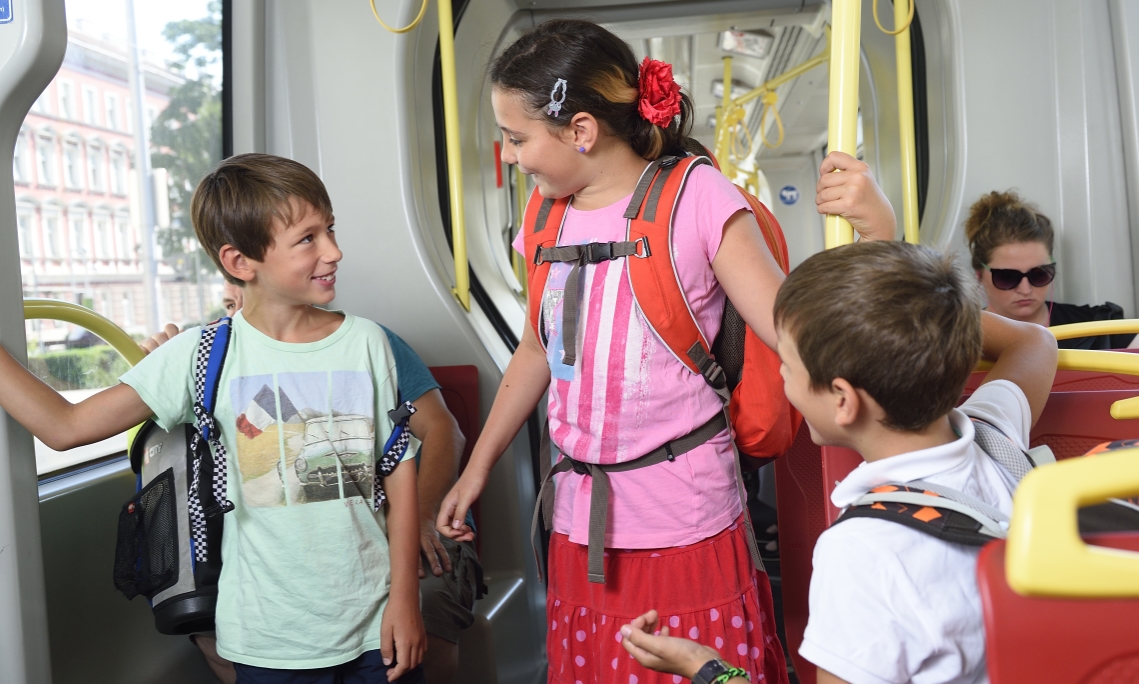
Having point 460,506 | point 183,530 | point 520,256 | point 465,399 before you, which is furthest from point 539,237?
point 520,256

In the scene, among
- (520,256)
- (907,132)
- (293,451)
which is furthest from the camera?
(520,256)

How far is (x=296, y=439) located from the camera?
1.61 metres

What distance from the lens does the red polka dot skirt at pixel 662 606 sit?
4.75 feet

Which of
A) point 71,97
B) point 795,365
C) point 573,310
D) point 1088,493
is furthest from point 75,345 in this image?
point 1088,493

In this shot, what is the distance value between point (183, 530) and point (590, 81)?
1.10 m

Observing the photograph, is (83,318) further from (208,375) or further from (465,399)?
(465,399)

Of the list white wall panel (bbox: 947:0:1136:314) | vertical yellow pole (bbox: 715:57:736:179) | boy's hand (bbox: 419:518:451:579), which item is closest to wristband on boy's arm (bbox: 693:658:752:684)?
boy's hand (bbox: 419:518:451:579)

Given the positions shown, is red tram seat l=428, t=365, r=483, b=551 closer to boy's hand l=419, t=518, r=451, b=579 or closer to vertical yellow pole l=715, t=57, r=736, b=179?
boy's hand l=419, t=518, r=451, b=579

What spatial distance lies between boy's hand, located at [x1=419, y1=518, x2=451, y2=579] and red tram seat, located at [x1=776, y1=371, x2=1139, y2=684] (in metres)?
0.78

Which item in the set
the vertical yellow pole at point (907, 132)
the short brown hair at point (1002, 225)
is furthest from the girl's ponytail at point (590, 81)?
the short brown hair at point (1002, 225)

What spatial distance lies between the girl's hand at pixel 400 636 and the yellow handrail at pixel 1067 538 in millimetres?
1190

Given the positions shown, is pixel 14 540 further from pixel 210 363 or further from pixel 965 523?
pixel 965 523

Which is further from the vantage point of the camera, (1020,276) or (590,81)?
(1020,276)

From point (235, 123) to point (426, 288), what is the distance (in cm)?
83
